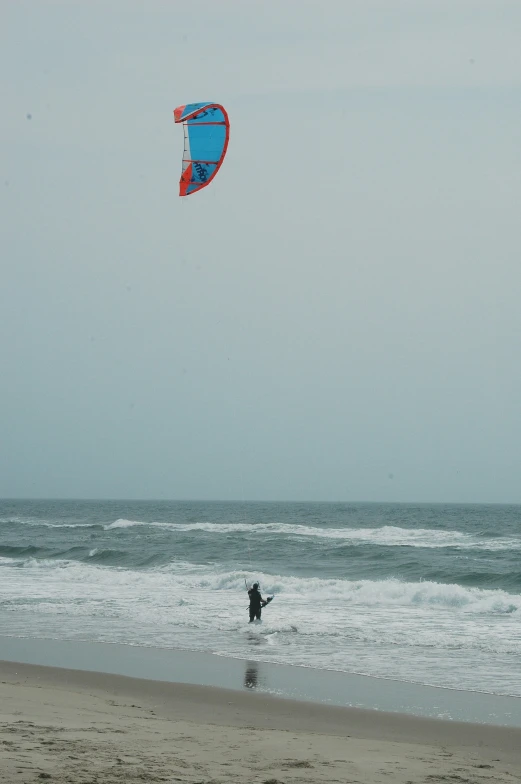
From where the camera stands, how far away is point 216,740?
6.57m

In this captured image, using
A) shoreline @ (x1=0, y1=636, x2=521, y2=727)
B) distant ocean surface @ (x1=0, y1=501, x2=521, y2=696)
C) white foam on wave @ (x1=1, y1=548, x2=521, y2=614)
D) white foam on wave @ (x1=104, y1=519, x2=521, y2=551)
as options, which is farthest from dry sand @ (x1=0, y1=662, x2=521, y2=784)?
white foam on wave @ (x1=104, y1=519, x2=521, y2=551)

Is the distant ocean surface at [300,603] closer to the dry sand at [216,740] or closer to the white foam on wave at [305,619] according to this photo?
the white foam on wave at [305,619]

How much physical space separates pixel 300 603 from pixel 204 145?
9.35 metres

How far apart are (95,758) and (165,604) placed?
11.3 m

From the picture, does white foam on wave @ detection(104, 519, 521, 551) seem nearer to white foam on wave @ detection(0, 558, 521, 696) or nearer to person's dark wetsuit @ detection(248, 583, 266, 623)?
white foam on wave @ detection(0, 558, 521, 696)

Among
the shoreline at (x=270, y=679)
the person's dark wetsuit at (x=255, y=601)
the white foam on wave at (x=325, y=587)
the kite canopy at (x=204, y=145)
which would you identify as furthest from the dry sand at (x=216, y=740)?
the white foam on wave at (x=325, y=587)

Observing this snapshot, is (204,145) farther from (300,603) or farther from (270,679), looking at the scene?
(300,603)

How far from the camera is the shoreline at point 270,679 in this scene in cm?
855

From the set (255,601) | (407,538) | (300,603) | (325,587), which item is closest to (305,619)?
(255,601)

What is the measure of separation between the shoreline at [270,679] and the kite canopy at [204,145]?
7.25 metres

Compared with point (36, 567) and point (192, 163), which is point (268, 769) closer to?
point (192, 163)

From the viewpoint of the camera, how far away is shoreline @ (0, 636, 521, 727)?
336 inches

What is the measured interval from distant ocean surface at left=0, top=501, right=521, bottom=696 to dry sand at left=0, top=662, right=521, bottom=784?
218cm

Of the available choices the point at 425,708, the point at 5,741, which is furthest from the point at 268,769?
the point at 425,708
